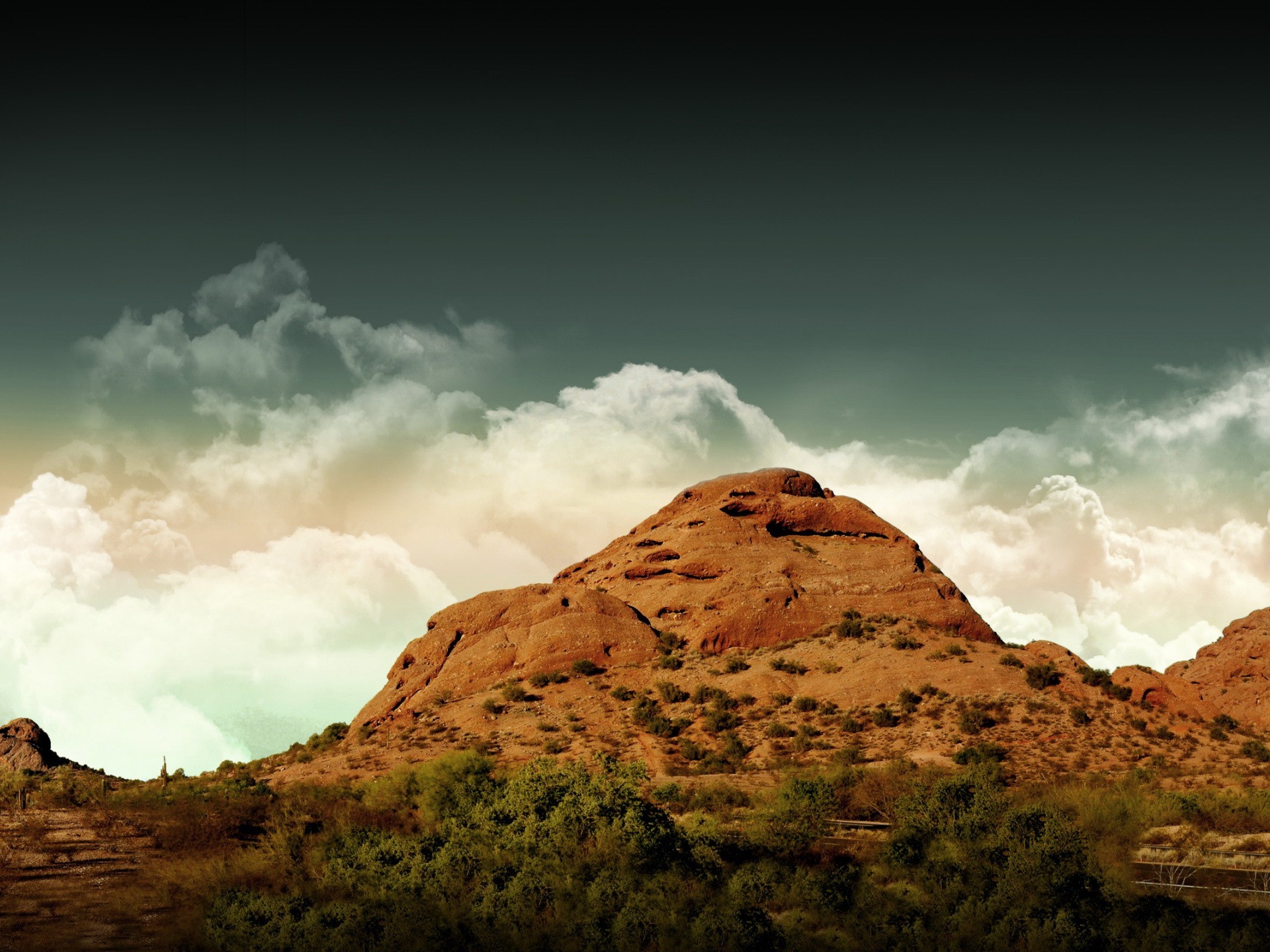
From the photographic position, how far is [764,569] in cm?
5678

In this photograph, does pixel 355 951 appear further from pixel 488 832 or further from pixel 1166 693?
pixel 1166 693

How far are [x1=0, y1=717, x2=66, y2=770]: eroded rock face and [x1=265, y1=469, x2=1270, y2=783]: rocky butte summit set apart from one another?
43.2 ft

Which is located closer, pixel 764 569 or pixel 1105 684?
pixel 1105 684

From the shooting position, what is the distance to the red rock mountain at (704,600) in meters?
52.3

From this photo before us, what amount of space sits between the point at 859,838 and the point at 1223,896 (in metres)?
9.43

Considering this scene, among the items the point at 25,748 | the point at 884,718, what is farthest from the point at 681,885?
the point at 25,748

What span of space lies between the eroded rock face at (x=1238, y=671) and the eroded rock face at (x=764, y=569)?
15.5 m

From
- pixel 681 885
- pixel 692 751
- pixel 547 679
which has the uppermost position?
pixel 547 679

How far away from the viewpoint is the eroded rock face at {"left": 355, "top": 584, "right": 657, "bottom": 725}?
5144cm

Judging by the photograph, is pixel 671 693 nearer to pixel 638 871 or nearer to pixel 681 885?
pixel 638 871

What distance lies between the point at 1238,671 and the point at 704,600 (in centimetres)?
3722

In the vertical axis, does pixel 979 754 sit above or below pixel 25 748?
below

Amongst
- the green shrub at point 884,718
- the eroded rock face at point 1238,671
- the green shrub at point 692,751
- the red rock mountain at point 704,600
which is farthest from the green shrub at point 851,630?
the eroded rock face at point 1238,671

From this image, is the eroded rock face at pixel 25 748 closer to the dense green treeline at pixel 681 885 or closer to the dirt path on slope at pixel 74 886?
the dirt path on slope at pixel 74 886
